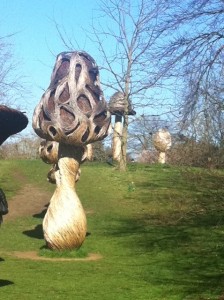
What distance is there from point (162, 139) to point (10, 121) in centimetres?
3192

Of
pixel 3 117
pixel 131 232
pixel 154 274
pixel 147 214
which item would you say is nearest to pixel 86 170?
pixel 147 214

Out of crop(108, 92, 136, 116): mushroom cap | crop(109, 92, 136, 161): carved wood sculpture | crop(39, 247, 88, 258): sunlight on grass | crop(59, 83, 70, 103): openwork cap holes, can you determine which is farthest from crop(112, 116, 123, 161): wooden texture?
crop(39, 247, 88, 258): sunlight on grass

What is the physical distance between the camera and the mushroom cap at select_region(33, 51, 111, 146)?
578 inches

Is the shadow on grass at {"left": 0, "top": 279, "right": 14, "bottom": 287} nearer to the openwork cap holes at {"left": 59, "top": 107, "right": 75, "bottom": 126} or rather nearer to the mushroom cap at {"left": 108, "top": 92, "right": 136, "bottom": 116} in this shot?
the openwork cap holes at {"left": 59, "top": 107, "right": 75, "bottom": 126}

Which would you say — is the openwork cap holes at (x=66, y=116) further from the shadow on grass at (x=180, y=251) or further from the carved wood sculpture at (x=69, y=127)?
the shadow on grass at (x=180, y=251)

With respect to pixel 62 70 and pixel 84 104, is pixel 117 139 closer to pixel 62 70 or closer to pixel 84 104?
pixel 62 70

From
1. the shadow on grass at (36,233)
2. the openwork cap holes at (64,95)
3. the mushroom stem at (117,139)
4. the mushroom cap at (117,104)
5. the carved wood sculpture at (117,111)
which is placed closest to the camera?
the openwork cap holes at (64,95)

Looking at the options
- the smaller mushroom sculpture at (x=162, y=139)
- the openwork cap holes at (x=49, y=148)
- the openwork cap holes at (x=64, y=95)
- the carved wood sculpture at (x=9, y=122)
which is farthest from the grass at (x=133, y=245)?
the smaller mushroom sculpture at (x=162, y=139)

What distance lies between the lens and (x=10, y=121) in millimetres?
5992

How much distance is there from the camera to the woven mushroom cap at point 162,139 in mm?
37531

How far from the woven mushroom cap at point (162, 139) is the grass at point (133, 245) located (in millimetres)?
7526

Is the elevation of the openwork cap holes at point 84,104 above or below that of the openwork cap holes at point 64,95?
below

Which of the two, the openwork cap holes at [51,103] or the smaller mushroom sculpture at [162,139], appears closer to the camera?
the openwork cap holes at [51,103]

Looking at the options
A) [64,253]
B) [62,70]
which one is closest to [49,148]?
[62,70]
